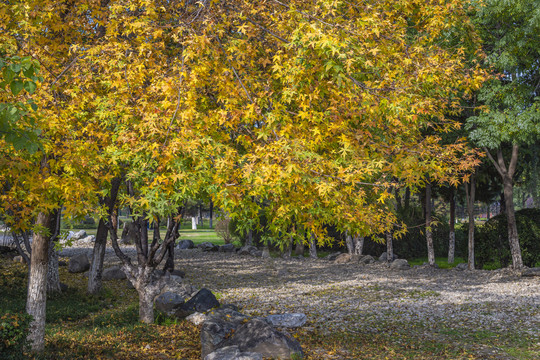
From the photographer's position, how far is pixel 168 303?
10.6m

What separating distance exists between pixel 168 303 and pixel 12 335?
16.1 ft

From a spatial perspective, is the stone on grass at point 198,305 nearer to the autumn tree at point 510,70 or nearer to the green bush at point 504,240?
the autumn tree at point 510,70

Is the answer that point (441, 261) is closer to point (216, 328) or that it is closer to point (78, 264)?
point (78, 264)

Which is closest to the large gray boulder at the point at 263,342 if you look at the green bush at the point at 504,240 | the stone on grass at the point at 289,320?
the stone on grass at the point at 289,320

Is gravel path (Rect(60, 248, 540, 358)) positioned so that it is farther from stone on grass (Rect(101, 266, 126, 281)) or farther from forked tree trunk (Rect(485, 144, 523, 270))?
stone on grass (Rect(101, 266, 126, 281))

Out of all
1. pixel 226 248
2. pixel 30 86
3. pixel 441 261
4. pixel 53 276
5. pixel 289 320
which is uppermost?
pixel 30 86

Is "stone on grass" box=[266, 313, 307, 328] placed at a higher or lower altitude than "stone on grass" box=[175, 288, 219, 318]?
lower

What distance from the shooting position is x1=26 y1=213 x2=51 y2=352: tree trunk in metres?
7.78

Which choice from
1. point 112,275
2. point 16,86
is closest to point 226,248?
point 112,275

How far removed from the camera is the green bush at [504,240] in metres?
18.2

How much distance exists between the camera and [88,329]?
9.58 meters

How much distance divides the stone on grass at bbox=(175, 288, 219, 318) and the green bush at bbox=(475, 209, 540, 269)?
13196mm

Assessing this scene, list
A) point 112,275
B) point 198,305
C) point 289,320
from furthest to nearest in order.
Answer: point 112,275 < point 198,305 < point 289,320

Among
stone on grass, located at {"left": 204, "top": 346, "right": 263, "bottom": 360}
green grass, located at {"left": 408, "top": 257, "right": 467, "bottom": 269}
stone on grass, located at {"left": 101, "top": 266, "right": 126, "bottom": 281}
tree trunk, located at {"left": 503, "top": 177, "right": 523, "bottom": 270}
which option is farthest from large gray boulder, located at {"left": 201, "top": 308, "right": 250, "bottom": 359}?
green grass, located at {"left": 408, "top": 257, "right": 467, "bottom": 269}
